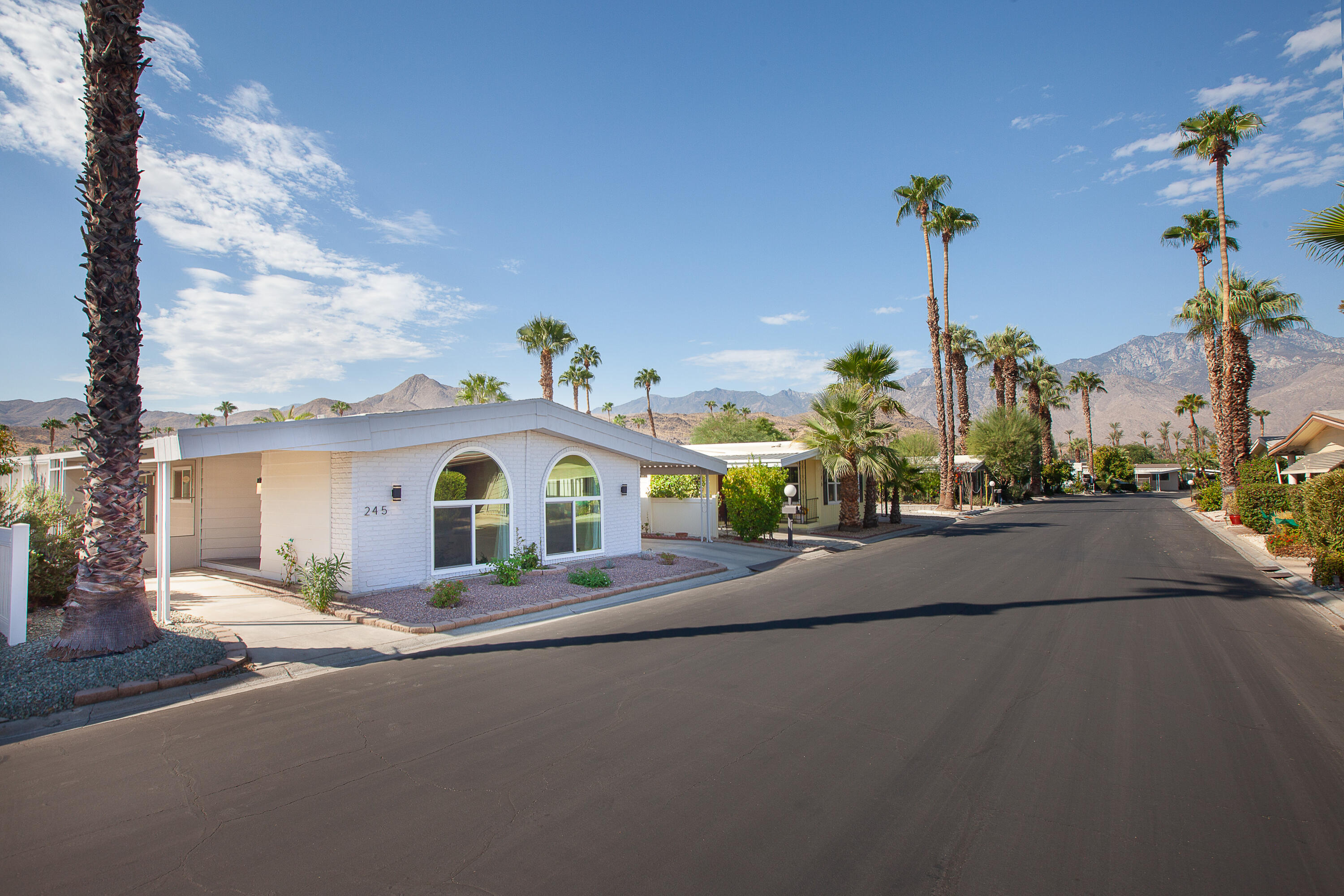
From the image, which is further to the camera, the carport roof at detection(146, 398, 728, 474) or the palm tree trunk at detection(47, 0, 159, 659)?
the carport roof at detection(146, 398, 728, 474)

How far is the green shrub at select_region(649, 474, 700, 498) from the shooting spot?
69.6 ft

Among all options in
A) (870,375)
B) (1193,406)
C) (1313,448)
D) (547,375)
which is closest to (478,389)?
(547,375)

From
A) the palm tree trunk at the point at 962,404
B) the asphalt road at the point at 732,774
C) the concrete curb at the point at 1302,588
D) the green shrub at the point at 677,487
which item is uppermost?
the palm tree trunk at the point at 962,404

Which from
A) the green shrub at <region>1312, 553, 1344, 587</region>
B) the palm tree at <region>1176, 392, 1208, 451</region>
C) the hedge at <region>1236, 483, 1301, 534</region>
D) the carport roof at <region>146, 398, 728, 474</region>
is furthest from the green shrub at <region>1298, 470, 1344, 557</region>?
the palm tree at <region>1176, 392, 1208, 451</region>

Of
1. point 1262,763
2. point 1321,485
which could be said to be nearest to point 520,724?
point 1262,763

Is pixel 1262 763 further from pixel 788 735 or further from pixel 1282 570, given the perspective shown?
pixel 1282 570

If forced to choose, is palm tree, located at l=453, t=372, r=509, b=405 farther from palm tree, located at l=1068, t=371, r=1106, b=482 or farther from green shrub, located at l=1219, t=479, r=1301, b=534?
palm tree, located at l=1068, t=371, r=1106, b=482

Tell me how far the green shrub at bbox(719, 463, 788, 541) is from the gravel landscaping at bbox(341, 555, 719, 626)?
18.8 feet

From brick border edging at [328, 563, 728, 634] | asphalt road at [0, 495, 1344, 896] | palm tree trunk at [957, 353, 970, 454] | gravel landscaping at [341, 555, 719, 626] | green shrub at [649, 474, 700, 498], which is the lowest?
asphalt road at [0, 495, 1344, 896]

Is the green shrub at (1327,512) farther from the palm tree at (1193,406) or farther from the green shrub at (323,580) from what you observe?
the palm tree at (1193,406)

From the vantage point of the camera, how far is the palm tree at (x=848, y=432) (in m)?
21.7

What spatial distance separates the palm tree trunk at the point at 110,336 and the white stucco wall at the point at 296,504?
3353 millimetres

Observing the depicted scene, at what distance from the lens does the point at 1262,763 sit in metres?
4.65

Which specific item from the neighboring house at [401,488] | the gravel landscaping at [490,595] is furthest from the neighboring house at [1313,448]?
the neighboring house at [401,488]
